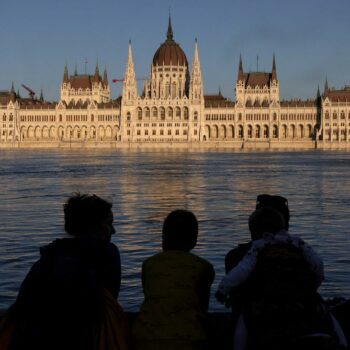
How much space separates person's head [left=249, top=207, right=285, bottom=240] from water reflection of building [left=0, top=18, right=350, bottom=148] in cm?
15710

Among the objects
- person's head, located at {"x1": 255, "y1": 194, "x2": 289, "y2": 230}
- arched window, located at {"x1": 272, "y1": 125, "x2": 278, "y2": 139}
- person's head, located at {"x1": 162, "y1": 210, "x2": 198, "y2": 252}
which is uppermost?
arched window, located at {"x1": 272, "y1": 125, "x2": 278, "y2": 139}

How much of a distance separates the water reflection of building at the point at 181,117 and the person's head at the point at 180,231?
517 ft

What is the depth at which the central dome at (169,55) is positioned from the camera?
17838cm

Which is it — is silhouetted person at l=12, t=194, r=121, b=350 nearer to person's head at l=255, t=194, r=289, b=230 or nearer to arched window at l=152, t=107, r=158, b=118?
person's head at l=255, t=194, r=289, b=230

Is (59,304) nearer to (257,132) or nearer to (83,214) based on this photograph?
(83,214)

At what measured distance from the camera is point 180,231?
19.7 ft

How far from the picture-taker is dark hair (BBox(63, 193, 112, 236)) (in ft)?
18.9

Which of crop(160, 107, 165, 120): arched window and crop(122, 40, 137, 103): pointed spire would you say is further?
crop(122, 40, 137, 103): pointed spire

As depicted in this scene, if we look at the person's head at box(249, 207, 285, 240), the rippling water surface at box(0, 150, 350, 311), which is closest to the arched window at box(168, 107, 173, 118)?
the rippling water surface at box(0, 150, 350, 311)

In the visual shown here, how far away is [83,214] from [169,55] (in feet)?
579

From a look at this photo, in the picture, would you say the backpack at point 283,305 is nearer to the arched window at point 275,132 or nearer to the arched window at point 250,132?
the arched window at point 250,132

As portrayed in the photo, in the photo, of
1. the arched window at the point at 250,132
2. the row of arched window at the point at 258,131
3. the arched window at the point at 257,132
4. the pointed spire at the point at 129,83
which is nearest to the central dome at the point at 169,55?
the pointed spire at the point at 129,83

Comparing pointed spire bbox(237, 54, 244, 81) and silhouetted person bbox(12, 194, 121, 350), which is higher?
pointed spire bbox(237, 54, 244, 81)

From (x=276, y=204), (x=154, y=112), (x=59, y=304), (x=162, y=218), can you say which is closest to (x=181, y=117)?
(x=154, y=112)
